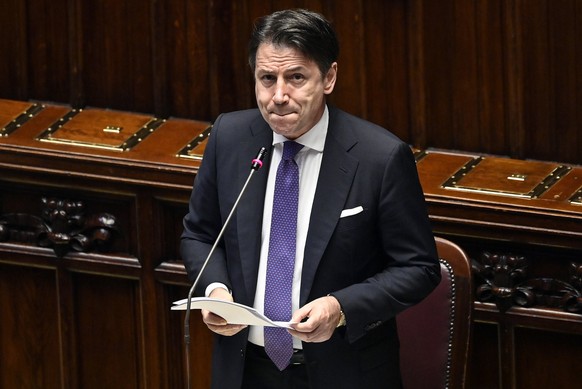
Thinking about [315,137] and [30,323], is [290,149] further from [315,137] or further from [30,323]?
[30,323]

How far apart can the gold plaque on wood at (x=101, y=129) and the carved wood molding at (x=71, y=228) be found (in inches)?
8.3

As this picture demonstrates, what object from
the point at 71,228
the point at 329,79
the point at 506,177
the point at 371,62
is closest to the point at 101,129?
the point at 71,228

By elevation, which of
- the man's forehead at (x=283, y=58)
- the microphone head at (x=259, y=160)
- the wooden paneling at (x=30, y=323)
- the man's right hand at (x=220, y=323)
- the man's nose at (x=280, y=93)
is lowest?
the wooden paneling at (x=30, y=323)

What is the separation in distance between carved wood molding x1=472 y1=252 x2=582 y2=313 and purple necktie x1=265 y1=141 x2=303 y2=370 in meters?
1.02

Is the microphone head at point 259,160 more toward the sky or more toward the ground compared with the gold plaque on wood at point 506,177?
more toward the sky

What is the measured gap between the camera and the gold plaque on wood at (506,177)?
454 centimetres

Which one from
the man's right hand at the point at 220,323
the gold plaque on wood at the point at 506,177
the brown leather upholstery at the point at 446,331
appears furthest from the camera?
the gold plaque on wood at the point at 506,177

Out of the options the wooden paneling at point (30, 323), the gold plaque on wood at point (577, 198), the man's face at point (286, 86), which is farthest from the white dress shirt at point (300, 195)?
the wooden paneling at point (30, 323)

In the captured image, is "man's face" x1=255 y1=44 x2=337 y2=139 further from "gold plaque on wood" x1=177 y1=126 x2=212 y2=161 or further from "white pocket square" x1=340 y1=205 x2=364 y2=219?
"gold plaque on wood" x1=177 y1=126 x2=212 y2=161

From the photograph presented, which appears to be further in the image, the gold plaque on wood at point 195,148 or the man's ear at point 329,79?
the gold plaque on wood at point 195,148

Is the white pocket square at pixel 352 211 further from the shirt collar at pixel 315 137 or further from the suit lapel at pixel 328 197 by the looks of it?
the shirt collar at pixel 315 137

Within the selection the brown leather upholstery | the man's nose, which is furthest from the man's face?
the brown leather upholstery

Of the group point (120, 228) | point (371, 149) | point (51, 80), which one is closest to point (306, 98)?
point (371, 149)

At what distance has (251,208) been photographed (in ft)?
Result: 11.7
